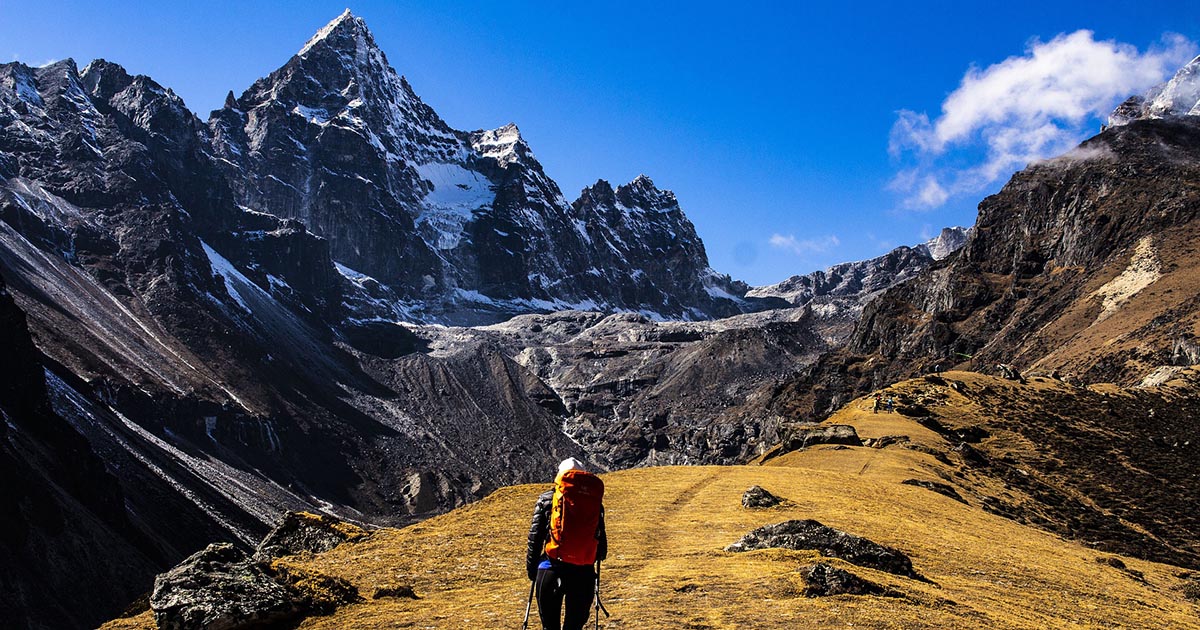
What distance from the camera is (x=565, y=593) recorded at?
517 inches

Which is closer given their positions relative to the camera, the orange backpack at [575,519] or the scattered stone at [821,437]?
the orange backpack at [575,519]

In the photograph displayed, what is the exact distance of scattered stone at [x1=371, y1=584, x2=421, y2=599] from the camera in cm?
1694

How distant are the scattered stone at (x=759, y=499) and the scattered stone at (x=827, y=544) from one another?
6331 mm

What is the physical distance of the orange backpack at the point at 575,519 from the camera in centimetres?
1305

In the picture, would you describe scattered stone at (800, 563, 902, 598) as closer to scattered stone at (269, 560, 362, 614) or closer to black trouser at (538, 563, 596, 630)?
black trouser at (538, 563, 596, 630)

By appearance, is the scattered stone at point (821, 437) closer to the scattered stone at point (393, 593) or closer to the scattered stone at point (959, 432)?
the scattered stone at point (959, 432)

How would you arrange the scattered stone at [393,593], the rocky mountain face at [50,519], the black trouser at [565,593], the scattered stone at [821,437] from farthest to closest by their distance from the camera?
1. the rocky mountain face at [50,519]
2. the scattered stone at [821,437]
3. the scattered stone at [393,593]
4. the black trouser at [565,593]

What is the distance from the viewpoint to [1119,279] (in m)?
120

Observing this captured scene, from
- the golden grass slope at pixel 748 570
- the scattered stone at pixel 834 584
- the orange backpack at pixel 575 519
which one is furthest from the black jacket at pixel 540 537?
the scattered stone at pixel 834 584

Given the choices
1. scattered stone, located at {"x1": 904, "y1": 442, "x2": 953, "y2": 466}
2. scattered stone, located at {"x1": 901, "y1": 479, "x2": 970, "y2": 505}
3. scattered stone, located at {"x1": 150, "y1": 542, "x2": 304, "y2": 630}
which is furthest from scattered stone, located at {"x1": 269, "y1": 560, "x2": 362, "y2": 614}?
scattered stone, located at {"x1": 904, "y1": 442, "x2": 953, "y2": 466}

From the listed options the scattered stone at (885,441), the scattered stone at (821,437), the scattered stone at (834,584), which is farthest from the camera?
the scattered stone at (821,437)

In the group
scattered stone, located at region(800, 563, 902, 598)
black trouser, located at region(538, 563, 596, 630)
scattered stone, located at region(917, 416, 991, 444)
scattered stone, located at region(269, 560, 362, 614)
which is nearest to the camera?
black trouser, located at region(538, 563, 596, 630)

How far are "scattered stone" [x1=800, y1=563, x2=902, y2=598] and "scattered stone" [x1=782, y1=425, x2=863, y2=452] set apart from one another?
3253 cm

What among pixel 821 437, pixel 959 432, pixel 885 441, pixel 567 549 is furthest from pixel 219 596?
pixel 959 432
